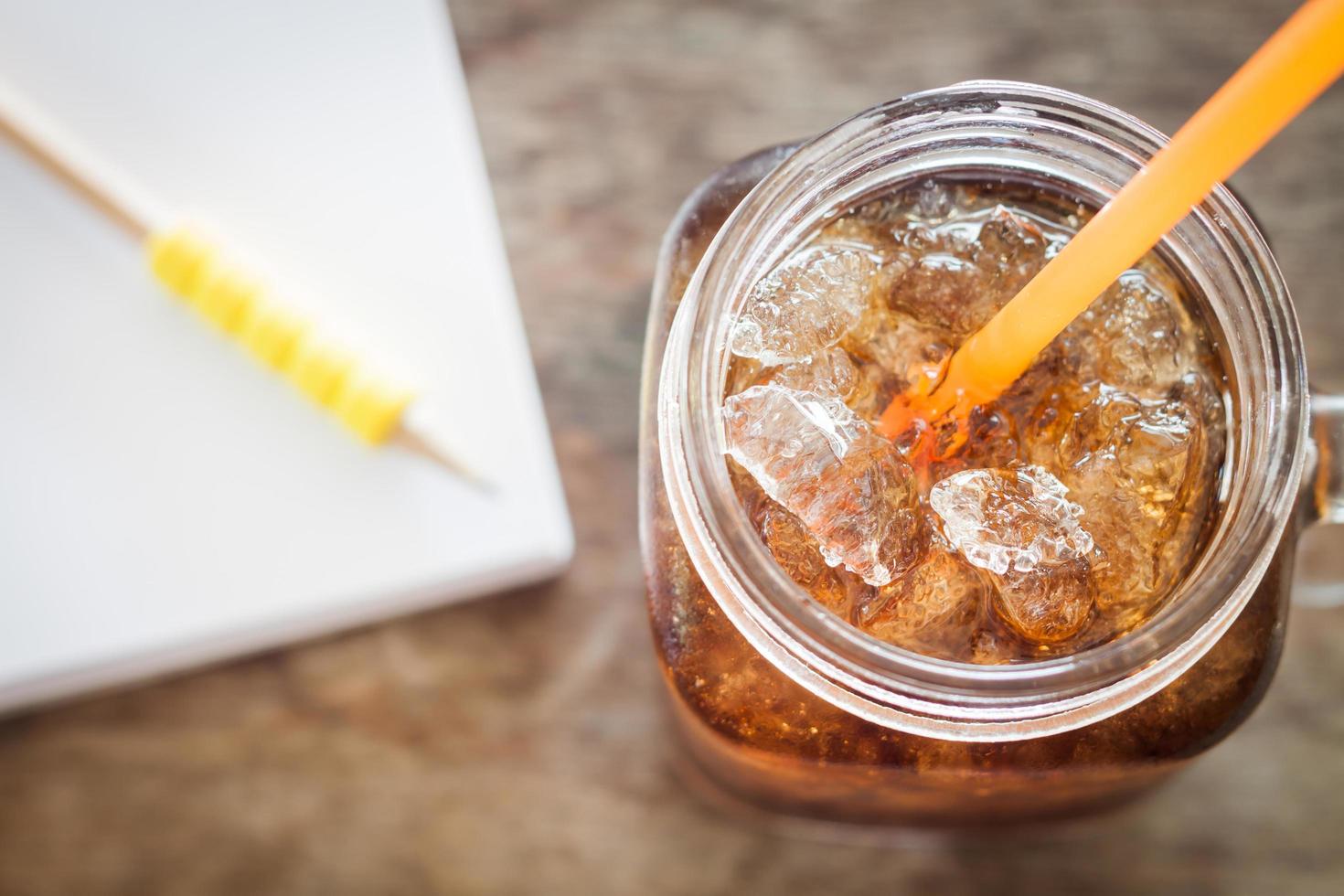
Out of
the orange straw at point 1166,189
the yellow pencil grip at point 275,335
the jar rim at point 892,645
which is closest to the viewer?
the orange straw at point 1166,189

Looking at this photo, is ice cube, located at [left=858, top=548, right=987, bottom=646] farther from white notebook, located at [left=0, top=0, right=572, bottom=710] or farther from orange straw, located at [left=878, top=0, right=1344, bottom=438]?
white notebook, located at [left=0, top=0, right=572, bottom=710]

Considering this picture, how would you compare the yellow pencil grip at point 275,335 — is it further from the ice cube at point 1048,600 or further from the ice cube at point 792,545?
the ice cube at point 1048,600

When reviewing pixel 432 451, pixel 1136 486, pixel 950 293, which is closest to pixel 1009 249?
pixel 950 293

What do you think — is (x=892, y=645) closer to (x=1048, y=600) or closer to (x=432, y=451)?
(x=1048, y=600)

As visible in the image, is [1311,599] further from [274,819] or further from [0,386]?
[0,386]

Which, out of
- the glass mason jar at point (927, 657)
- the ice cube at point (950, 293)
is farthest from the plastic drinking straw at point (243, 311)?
the ice cube at point (950, 293)
